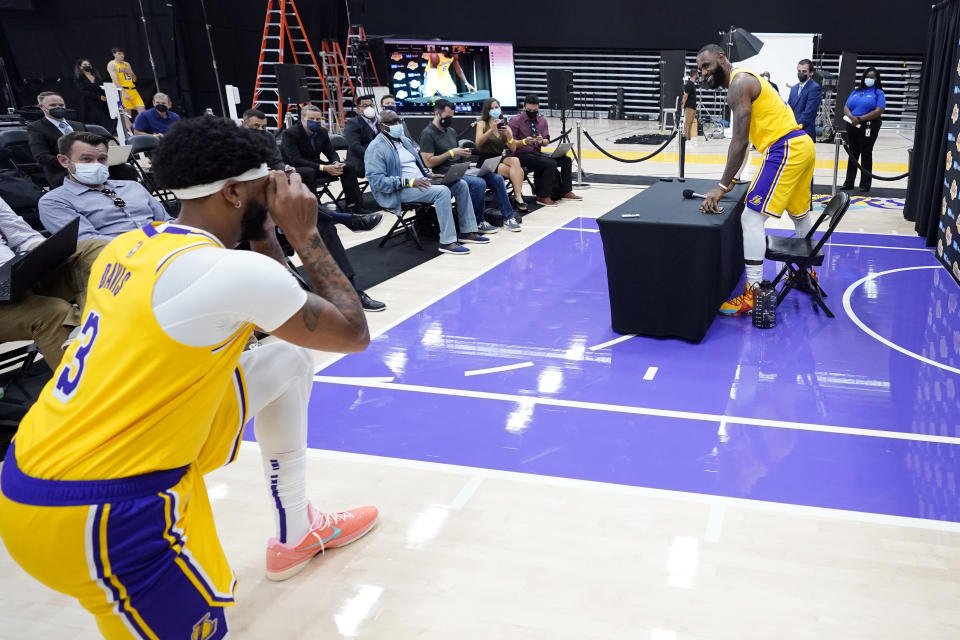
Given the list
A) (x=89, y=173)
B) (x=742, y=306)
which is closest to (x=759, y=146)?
(x=742, y=306)

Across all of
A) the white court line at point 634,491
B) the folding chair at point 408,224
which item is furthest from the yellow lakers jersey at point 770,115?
the folding chair at point 408,224

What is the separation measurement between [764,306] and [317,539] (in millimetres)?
3526

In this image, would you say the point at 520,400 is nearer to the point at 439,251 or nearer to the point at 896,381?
the point at 896,381

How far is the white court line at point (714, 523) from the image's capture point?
2.81m

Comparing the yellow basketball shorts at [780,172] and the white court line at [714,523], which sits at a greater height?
the yellow basketball shorts at [780,172]

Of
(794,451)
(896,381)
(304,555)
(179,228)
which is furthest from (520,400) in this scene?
(179,228)

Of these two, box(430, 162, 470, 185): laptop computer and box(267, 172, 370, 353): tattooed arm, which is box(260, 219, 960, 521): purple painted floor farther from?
box(430, 162, 470, 185): laptop computer

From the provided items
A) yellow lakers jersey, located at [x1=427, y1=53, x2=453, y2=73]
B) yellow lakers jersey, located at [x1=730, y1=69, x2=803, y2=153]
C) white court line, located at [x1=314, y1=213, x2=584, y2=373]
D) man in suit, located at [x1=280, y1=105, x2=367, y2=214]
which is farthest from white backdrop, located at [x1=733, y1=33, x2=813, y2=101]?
yellow lakers jersey, located at [x1=730, y1=69, x2=803, y2=153]

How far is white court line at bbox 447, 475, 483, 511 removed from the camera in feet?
10.1

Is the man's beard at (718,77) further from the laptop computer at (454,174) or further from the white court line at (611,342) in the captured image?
the laptop computer at (454,174)

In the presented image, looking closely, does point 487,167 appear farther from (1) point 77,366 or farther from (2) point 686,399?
(1) point 77,366

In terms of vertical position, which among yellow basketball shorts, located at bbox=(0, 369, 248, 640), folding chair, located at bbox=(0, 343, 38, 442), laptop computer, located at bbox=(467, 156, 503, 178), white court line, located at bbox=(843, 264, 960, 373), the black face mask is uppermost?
the black face mask

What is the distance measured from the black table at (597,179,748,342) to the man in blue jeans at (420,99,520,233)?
316 cm

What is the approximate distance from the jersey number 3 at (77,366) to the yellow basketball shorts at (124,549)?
0.18 metres
